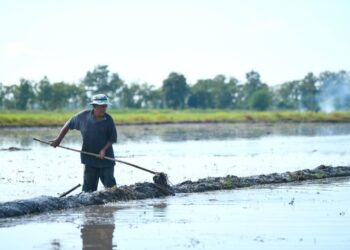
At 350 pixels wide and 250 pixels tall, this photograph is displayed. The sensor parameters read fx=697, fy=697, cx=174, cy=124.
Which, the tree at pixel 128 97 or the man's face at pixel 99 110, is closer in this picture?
the man's face at pixel 99 110

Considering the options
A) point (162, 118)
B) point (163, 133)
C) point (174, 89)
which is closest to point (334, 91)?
point (174, 89)

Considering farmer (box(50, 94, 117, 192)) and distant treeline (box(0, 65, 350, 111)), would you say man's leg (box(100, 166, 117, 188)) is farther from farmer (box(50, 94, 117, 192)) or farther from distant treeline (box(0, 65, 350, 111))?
distant treeline (box(0, 65, 350, 111))

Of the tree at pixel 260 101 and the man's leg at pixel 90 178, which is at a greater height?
the tree at pixel 260 101

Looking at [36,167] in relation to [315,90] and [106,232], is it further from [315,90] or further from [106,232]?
[315,90]

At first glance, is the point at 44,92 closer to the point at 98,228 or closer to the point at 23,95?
A: the point at 23,95

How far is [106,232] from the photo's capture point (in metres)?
8.02

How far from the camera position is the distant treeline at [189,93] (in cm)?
7881

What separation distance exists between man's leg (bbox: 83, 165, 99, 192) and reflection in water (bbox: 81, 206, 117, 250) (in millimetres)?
643

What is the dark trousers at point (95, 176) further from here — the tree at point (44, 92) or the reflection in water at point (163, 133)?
the tree at point (44, 92)

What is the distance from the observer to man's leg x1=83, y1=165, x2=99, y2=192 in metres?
10.3

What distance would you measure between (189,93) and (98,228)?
286ft

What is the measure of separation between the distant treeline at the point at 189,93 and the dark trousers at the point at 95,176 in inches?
2662

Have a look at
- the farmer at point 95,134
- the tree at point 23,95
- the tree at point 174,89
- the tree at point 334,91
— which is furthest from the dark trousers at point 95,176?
the tree at point 334,91

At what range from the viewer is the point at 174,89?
304ft
